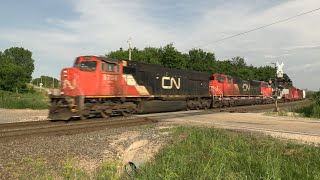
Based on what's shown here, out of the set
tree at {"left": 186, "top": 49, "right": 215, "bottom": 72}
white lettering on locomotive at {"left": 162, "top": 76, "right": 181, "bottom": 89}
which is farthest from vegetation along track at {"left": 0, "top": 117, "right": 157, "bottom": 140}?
tree at {"left": 186, "top": 49, "right": 215, "bottom": 72}

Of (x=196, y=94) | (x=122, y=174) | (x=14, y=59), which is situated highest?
(x=14, y=59)

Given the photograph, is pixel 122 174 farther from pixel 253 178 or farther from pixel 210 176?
pixel 253 178

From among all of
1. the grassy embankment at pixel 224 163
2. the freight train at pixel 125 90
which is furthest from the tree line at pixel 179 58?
the grassy embankment at pixel 224 163

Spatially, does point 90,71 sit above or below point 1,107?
above

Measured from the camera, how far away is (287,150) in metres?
8.43

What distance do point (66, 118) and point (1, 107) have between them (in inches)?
610

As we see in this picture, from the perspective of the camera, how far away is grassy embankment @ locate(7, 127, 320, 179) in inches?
252

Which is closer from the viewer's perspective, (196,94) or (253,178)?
(253,178)

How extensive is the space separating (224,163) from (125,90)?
12.6 meters

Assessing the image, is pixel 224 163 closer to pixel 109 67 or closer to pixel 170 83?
pixel 109 67

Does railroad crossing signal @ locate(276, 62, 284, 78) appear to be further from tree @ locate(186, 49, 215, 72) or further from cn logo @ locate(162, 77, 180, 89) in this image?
tree @ locate(186, 49, 215, 72)

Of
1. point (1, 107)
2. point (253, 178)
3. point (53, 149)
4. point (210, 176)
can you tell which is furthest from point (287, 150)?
point (1, 107)

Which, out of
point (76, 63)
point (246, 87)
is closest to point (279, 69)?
point (76, 63)

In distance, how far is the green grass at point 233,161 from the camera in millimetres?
6453
